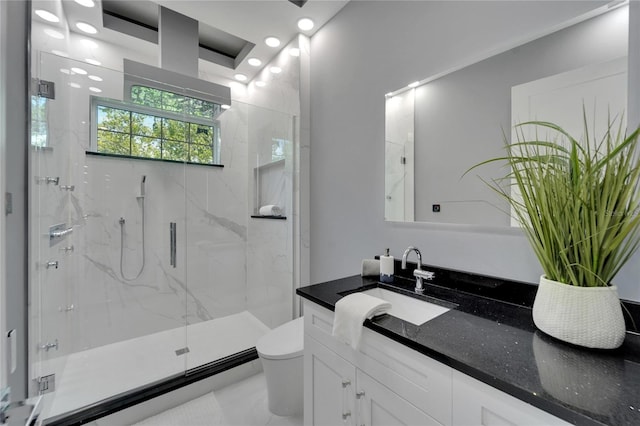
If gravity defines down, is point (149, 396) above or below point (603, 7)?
below

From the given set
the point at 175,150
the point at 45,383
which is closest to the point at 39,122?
the point at 175,150

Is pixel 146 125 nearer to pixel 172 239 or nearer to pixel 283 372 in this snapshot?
pixel 172 239

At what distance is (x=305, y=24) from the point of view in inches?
83.0

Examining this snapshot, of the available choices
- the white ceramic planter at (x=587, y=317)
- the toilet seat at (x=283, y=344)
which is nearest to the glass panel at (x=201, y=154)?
the toilet seat at (x=283, y=344)

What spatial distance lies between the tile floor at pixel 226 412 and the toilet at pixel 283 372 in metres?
0.07

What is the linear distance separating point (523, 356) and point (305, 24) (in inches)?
96.1

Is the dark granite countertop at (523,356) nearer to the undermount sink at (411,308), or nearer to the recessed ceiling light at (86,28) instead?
the undermount sink at (411,308)

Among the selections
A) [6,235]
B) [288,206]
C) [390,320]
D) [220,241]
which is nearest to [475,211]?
[390,320]

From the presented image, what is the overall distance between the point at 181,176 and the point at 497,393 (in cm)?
265

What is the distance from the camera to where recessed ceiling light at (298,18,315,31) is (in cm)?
207

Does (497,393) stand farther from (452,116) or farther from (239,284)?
(239,284)

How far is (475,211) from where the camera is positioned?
4.13 feet

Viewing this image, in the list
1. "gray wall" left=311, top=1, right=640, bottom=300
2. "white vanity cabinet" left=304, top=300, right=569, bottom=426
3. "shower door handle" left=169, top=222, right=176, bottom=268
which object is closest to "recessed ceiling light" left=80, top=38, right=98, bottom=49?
"shower door handle" left=169, top=222, right=176, bottom=268

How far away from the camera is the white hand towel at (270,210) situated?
8.33 feet
